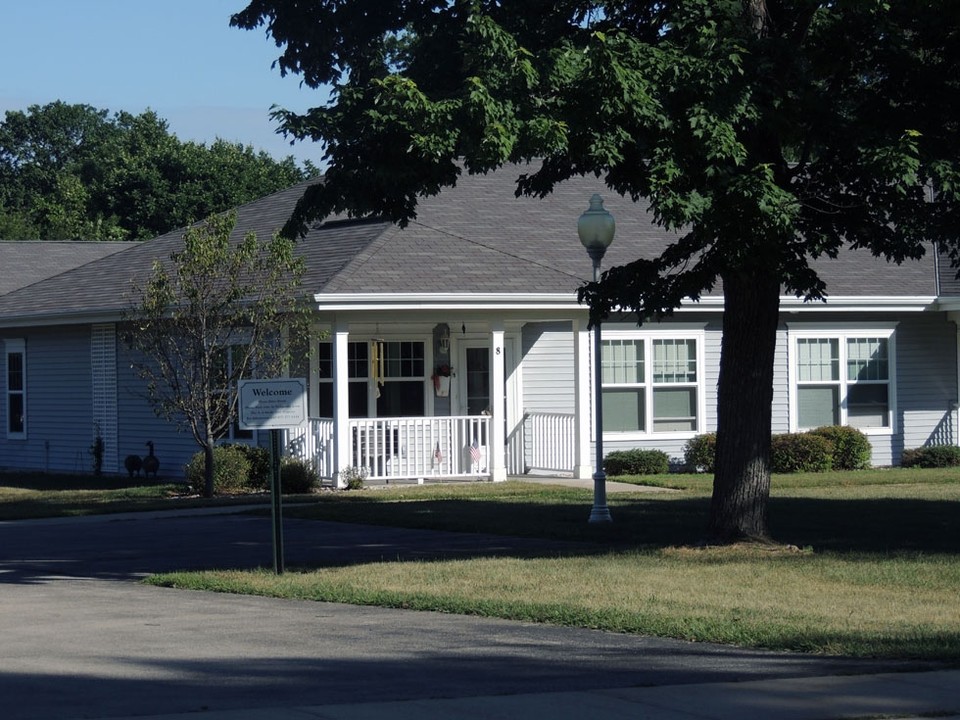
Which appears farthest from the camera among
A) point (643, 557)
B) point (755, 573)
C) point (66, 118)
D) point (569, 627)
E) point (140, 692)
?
point (66, 118)

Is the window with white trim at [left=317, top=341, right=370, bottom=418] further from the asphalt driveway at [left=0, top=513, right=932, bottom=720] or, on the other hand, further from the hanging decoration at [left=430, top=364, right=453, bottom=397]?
the asphalt driveway at [left=0, top=513, right=932, bottom=720]

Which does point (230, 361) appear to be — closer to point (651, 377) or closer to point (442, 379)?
point (442, 379)

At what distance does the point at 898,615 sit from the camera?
11.3m

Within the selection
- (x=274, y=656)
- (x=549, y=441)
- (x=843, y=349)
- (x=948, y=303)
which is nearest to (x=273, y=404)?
(x=274, y=656)

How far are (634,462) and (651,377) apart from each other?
162cm

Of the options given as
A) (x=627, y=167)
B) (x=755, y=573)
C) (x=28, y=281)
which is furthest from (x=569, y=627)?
(x=28, y=281)

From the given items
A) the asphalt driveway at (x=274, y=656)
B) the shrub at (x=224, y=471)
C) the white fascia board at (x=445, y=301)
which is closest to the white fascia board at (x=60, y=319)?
the shrub at (x=224, y=471)

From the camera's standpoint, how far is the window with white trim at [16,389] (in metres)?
31.2

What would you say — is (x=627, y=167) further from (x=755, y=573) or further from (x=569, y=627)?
(x=569, y=627)

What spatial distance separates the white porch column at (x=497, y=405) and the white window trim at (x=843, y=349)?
231 inches

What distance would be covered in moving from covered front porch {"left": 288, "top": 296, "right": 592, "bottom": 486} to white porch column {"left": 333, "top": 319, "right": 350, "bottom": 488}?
16mm

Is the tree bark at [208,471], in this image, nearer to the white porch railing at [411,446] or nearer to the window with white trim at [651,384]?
the white porch railing at [411,446]

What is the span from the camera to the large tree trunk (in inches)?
601

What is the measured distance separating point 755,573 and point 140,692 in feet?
21.6
